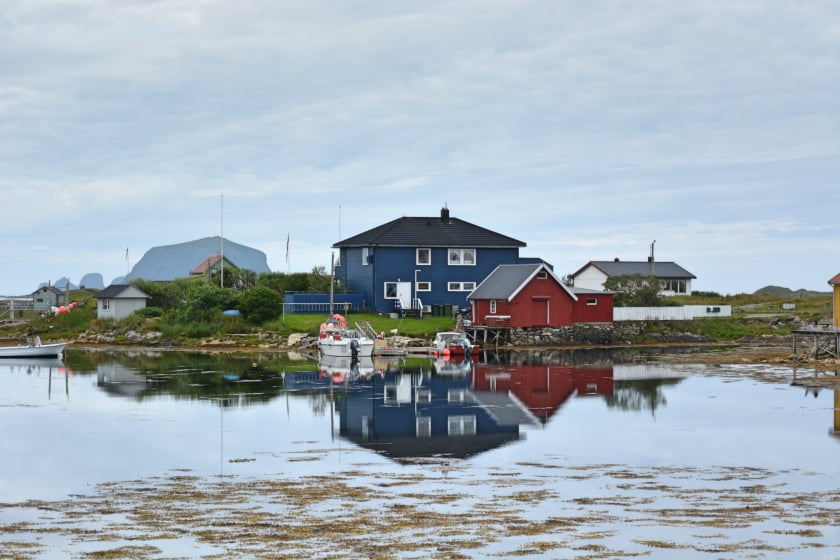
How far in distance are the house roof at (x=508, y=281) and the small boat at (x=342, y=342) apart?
8995 millimetres

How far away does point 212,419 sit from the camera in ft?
109

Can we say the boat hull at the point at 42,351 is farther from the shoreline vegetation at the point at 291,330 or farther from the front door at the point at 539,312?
the front door at the point at 539,312

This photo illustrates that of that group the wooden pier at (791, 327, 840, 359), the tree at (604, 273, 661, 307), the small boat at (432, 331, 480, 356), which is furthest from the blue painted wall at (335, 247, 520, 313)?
the wooden pier at (791, 327, 840, 359)

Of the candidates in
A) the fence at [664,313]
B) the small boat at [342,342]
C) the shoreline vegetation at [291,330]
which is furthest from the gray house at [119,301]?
the fence at [664,313]

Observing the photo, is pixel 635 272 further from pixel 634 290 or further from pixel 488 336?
pixel 488 336

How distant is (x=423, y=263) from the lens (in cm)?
7294

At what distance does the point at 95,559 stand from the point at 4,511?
4871mm

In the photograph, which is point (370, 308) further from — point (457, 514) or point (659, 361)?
point (457, 514)

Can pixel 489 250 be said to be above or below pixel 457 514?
above

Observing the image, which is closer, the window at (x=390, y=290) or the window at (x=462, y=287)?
the window at (x=390, y=290)

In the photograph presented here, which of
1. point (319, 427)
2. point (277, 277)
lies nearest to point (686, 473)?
point (319, 427)

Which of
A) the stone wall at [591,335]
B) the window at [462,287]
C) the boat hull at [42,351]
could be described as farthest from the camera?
the window at [462,287]

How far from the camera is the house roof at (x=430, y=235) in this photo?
72.9 m

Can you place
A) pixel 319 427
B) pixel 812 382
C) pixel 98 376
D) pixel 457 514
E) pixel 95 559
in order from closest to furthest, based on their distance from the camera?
pixel 95 559 < pixel 457 514 < pixel 319 427 < pixel 812 382 < pixel 98 376
